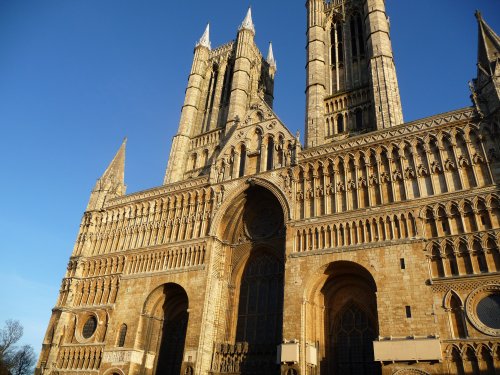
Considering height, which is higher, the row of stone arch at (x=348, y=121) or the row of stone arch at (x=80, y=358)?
the row of stone arch at (x=348, y=121)

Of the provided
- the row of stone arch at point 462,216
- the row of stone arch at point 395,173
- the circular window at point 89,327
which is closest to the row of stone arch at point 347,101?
the row of stone arch at point 395,173

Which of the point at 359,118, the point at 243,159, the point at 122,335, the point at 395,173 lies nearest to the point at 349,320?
the point at 395,173

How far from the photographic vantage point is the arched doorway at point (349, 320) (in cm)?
1980

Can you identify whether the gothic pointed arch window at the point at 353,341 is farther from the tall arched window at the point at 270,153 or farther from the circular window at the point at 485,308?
the tall arched window at the point at 270,153

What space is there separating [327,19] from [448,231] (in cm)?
3210

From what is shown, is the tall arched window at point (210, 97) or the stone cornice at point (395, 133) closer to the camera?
the stone cornice at point (395, 133)

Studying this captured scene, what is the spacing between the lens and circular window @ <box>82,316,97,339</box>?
27072 mm

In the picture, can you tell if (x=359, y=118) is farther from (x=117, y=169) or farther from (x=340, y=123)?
(x=117, y=169)

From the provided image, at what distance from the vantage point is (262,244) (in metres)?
25.3

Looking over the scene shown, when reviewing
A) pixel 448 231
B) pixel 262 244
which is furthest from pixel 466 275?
pixel 262 244

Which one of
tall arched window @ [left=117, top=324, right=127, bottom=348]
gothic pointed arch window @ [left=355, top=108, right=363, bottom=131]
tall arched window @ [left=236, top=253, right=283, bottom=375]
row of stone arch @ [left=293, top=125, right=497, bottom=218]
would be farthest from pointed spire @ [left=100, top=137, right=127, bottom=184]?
gothic pointed arch window @ [left=355, top=108, right=363, bottom=131]

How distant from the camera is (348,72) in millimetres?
38125

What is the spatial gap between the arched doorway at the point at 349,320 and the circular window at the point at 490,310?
4433mm

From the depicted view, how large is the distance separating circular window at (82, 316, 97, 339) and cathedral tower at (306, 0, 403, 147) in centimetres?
2073
